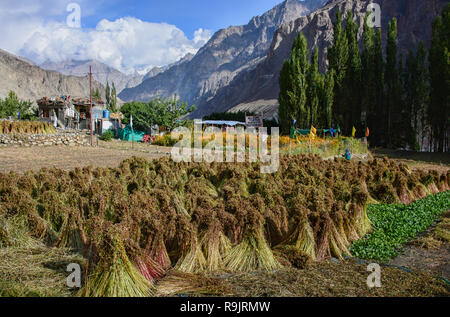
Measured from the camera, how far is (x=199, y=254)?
12.7 feet

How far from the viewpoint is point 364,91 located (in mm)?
27953

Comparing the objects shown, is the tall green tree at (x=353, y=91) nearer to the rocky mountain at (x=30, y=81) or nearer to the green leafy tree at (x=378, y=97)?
the green leafy tree at (x=378, y=97)

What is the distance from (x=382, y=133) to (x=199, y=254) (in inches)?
1072

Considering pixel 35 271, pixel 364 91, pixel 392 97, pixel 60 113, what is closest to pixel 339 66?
pixel 364 91

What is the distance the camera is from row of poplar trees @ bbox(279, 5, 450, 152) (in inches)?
1027

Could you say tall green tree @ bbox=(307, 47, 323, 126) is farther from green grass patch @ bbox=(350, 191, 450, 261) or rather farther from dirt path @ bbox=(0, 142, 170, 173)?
green grass patch @ bbox=(350, 191, 450, 261)

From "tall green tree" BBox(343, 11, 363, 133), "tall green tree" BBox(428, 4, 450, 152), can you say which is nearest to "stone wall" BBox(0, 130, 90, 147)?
"tall green tree" BBox(343, 11, 363, 133)

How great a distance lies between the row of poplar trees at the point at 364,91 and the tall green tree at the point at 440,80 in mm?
1030

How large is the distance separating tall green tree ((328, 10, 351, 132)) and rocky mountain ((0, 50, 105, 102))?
88210 mm

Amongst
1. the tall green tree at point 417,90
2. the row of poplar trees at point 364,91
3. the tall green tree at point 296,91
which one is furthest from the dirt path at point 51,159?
the tall green tree at point 417,90

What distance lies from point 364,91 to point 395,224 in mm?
24721

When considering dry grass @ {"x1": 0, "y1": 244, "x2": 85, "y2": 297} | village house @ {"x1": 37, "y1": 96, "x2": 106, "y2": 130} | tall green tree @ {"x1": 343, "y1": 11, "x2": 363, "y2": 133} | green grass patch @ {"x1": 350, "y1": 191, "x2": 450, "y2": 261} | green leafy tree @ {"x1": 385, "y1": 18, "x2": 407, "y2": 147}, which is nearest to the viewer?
dry grass @ {"x1": 0, "y1": 244, "x2": 85, "y2": 297}

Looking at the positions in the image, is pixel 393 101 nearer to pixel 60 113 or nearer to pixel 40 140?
pixel 40 140

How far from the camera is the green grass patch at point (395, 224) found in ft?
14.8
